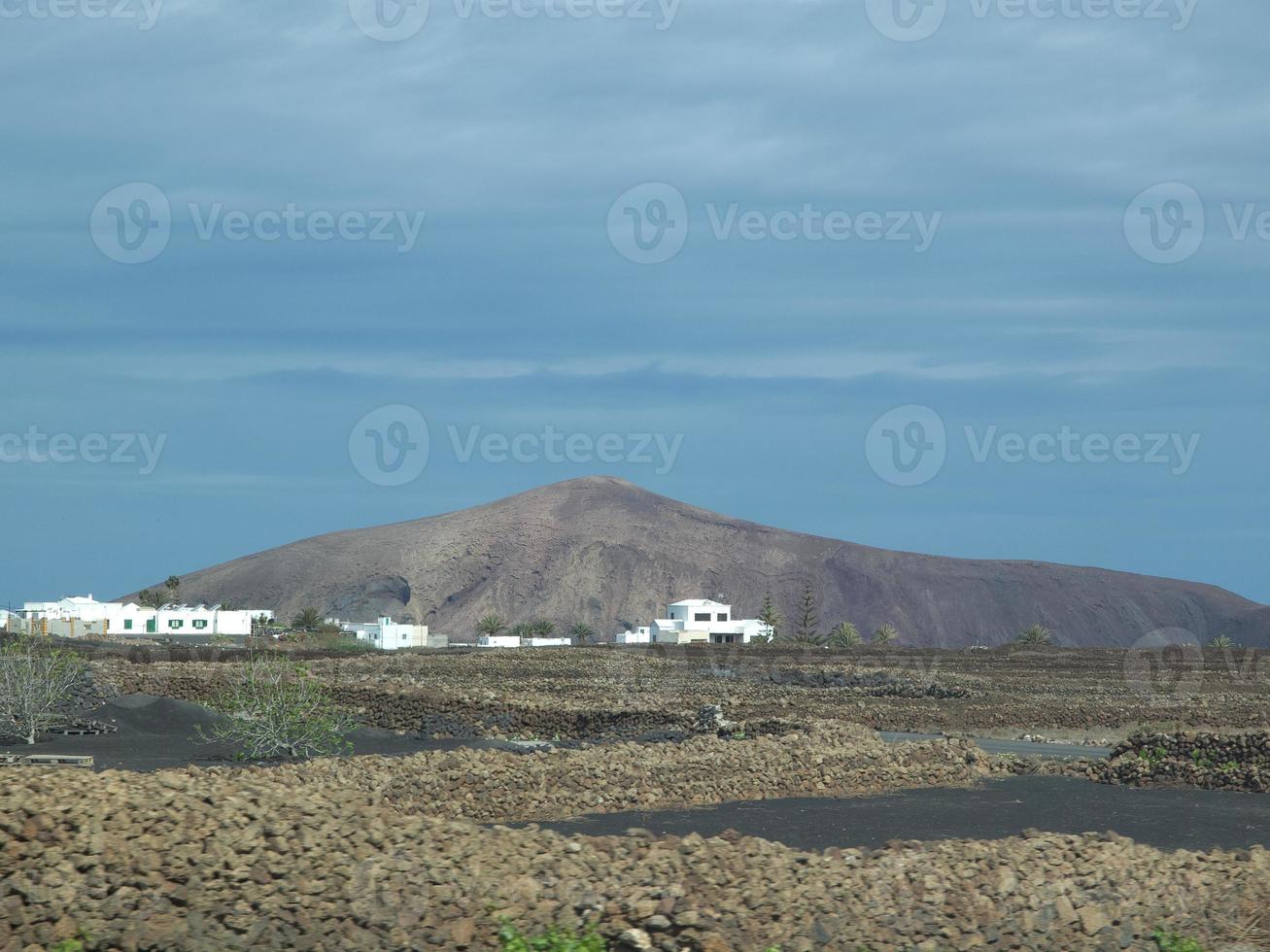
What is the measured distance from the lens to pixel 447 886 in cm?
920

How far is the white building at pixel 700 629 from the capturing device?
115 meters

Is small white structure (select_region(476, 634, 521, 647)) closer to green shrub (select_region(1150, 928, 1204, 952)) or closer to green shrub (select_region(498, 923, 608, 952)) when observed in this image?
green shrub (select_region(1150, 928, 1204, 952))

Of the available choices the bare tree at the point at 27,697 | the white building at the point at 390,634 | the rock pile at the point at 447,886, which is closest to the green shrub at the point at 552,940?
the rock pile at the point at 447,886

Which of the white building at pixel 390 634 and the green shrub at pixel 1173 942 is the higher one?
the white building at pixel 390 634

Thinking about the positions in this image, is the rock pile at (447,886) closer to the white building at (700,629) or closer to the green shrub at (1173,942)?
the green shrub at (1173,942)

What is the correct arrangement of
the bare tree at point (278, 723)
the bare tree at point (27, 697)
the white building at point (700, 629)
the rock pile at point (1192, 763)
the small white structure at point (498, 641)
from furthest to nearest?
1. the white building at point (700, 629)
2. the small white structure at point (498, 641)
3. the bare tree at point (27, 697)
4. the bare tree at point (278, 723)
5. the rock pile at point (1192, 763)

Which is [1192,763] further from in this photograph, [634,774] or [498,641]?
[498,641]

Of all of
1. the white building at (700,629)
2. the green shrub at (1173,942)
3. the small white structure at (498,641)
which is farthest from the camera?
the white building at (700,629)

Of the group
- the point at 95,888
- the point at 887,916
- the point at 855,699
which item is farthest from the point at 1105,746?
the point at 95,888

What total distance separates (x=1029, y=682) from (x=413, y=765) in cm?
4738

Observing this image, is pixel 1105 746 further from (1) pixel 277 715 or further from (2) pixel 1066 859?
(2) pixel 1066 859

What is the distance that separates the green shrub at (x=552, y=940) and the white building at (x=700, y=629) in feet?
345

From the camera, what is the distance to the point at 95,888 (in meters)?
8.87

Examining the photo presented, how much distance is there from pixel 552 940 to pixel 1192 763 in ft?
60.4
